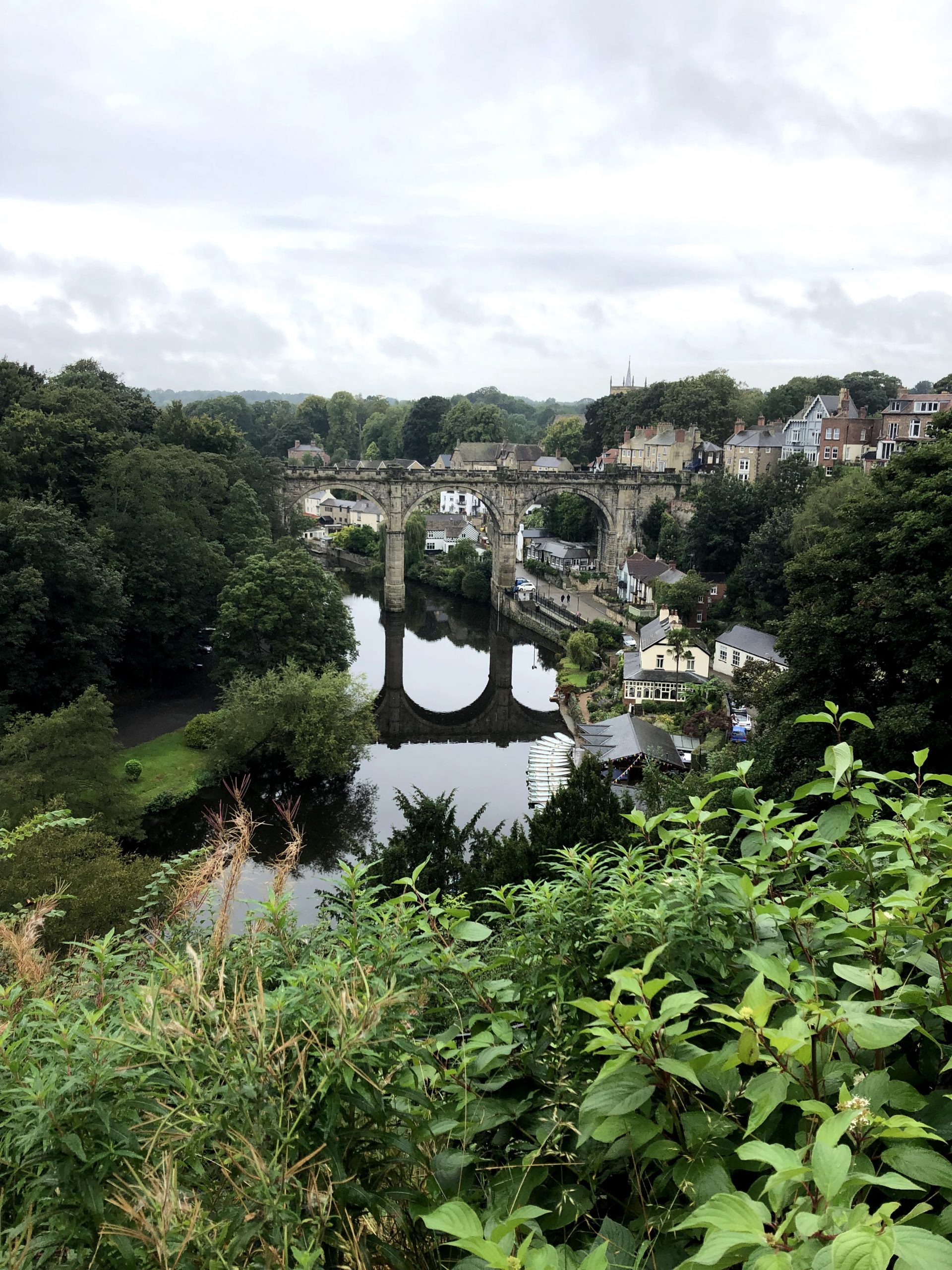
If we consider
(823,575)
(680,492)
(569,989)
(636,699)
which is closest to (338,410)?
(680,492)

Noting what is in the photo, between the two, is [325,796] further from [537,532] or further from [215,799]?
[537,532]

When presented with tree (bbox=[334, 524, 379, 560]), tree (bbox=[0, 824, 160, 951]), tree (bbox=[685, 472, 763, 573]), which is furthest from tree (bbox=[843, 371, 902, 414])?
tree (bbox=[0, 824, 160, 951])

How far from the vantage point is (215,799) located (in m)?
26.2

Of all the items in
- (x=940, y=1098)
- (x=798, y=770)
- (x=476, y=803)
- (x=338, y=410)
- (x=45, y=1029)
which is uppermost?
(x=338, y=410)

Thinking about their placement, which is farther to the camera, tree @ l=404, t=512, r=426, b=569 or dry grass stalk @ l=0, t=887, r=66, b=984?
tree @ l=404, t=512, r=426, b=569

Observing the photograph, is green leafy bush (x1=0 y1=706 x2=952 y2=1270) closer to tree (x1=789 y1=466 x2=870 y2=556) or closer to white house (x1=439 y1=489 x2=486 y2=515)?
tree (x1=789 y1=466 x2=870 y2=556)

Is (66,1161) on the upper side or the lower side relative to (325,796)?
upper

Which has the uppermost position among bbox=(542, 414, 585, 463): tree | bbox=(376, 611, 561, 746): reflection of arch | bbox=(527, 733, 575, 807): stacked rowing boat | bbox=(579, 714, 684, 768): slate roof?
bbox=(542, 414, 585, 463): tree

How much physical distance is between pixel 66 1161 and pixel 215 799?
24261 mm

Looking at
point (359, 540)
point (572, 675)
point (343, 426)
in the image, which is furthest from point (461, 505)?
point (572, 675)

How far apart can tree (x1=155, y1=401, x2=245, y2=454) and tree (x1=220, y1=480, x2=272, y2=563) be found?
520 cm

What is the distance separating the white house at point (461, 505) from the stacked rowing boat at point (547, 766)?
62191 millimetres

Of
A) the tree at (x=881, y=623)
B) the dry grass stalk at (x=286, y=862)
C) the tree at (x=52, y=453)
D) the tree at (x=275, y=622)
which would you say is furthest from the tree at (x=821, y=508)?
the dry grass stalk at (x=286, y=862)

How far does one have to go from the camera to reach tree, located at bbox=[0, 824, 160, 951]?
45.9 feet
